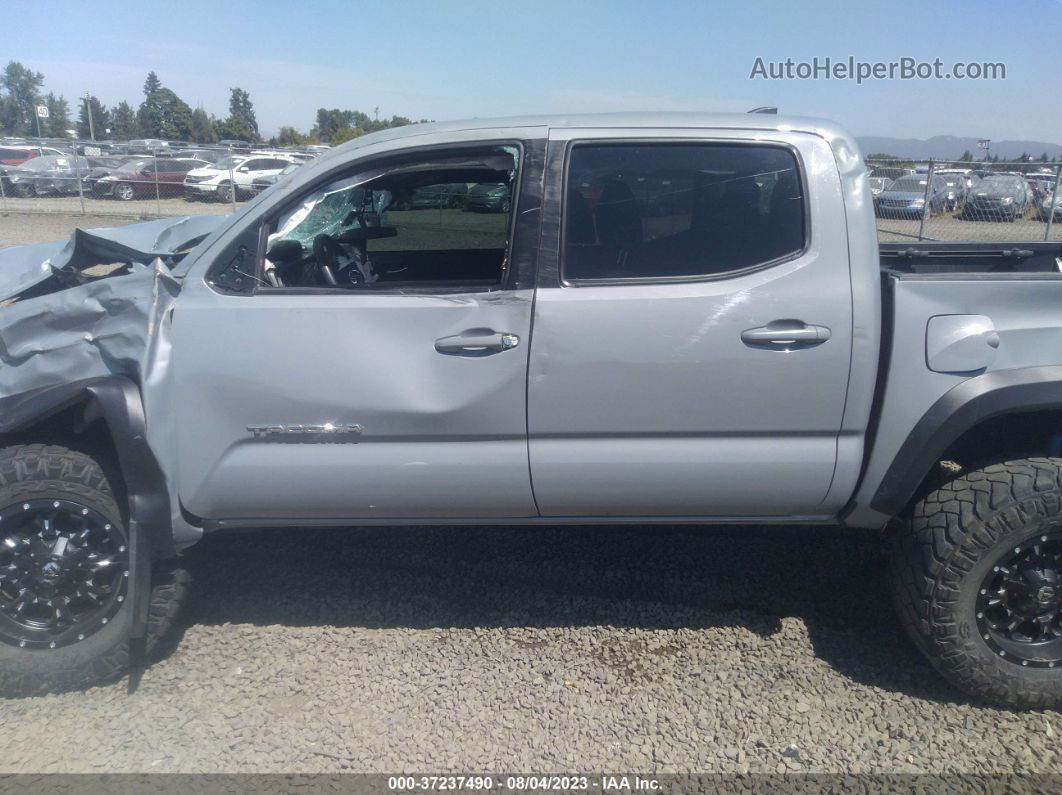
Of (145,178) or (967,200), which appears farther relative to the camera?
(145,178)

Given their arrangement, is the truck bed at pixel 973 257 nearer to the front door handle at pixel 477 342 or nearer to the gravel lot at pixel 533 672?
the gravel lot at pixel 533 672

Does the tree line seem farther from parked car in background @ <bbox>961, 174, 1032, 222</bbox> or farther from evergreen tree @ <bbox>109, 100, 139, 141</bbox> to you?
parked car in background @ <bbox>961, 174, 1032, 222</bbox>

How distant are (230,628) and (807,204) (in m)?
2.83

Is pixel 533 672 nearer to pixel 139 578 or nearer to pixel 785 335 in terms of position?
pixel 139 578

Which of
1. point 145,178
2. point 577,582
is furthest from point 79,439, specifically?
point 145,178

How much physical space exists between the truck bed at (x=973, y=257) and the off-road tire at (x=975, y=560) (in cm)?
142

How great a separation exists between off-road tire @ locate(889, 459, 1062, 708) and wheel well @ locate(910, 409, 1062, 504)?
2.8 inches

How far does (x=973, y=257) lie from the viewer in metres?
4.34

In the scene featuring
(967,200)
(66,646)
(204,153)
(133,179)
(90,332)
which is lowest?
(66,646)

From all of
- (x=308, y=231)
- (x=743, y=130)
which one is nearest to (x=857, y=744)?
(x=743, y=130)

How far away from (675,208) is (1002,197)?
496 inches

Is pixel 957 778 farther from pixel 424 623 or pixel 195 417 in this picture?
pixel 195 417

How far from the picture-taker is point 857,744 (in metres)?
2.89

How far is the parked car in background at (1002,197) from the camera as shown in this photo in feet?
43.8
